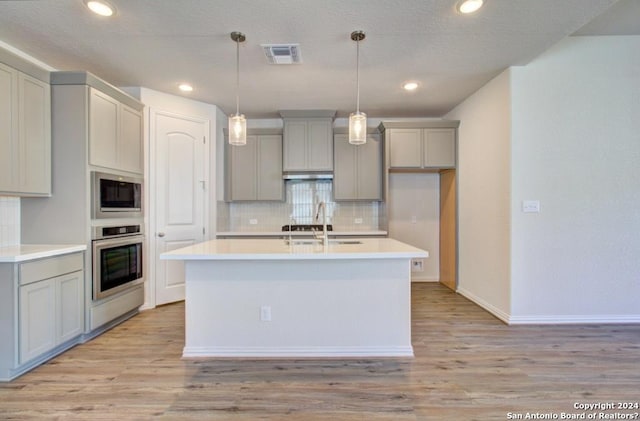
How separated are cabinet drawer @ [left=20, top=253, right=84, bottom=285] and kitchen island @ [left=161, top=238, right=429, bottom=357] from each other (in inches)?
39.4

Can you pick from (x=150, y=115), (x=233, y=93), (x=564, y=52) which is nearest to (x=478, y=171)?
(x=564, y=52)

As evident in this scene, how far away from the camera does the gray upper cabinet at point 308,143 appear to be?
4.26 meters

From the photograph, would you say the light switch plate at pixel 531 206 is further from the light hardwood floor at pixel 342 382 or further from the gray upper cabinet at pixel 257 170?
the gray upper cabinet at pixel 257 170

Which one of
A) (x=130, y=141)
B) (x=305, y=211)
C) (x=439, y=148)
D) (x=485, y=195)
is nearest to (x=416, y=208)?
(x=439, y=148)

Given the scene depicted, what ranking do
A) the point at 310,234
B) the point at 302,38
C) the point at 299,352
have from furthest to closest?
the point at 310,234
the point at 302,38
the point at 299,352

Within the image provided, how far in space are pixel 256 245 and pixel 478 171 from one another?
2755 mm

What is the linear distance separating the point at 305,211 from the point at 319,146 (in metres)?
1.02

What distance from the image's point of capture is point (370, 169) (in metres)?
4.35

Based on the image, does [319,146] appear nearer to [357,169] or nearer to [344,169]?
[344,169]

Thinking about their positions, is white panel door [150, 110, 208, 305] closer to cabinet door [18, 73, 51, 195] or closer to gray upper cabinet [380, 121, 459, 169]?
cabinet door [18, 73, 51, 195]

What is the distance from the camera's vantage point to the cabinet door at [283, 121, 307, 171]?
4254mm

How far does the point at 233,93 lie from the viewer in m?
3.66

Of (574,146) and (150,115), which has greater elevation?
(150,115)

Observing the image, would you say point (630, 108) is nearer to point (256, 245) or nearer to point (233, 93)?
point (256, 245)
